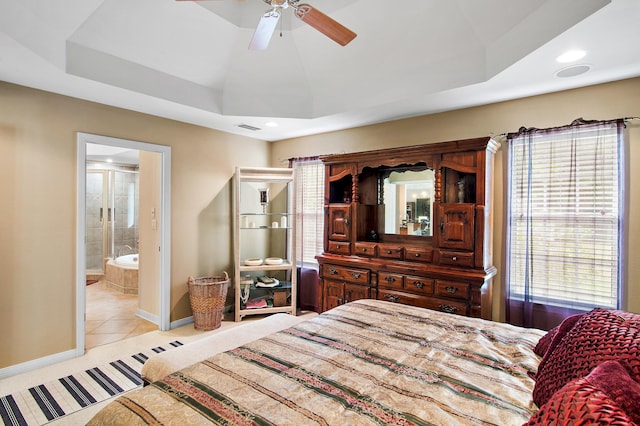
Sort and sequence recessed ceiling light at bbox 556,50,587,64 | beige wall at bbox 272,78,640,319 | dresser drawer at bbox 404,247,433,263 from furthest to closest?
dresser drawer at bbox 404,247,433,263
beige wall at bbox 272,78,640,319
recessed ceiling light at bbox 556,50,587,64

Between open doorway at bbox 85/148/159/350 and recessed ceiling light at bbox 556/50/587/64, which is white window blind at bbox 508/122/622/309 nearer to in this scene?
recessed ceiling light at bbox 556/50/587/64

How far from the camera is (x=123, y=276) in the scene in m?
5.54

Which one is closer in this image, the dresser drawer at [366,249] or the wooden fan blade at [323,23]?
the wooden fan blade at [323,23]

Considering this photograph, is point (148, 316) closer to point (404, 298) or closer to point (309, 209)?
point (309, 209)

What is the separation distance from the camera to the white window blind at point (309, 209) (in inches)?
185

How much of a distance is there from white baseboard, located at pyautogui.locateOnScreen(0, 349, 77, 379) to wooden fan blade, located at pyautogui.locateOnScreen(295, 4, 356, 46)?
11.4 ft

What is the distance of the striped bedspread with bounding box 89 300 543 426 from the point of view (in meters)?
1.17

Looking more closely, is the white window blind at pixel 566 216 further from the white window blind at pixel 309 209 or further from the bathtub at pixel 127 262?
the bathtub at pixel 127 262

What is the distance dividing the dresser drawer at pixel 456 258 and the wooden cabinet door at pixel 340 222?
107 cm

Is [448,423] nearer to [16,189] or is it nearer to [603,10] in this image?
[603,10]

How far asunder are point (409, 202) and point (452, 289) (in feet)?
3.56

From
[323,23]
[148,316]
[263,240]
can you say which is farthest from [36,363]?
[323,23]

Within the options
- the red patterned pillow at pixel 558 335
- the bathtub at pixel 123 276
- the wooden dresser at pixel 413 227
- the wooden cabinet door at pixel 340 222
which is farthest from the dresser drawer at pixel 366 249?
the bathtub at pixel 123 276

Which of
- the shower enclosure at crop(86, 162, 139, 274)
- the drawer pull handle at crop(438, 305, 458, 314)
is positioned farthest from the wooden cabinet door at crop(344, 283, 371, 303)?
the shower enclosure at crop(86, 162, 139, 274)
